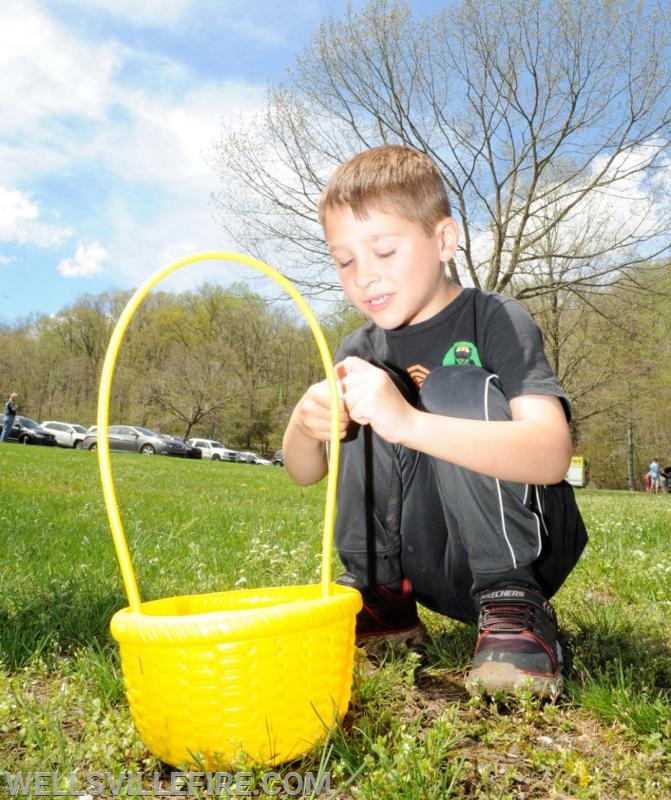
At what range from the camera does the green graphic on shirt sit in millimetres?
2123

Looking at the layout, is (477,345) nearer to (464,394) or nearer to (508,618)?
(464,394)

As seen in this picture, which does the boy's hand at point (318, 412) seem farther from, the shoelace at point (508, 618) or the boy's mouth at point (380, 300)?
the shoelace at point (508, 618)

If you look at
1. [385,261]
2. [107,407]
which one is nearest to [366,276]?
[385,261]

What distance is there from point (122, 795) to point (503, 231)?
17929 mm

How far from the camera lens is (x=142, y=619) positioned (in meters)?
1.39

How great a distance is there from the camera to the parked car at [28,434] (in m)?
35.3

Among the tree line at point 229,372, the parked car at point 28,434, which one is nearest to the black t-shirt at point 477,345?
the tree line at point 229,372

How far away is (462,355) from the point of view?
2.14 metres

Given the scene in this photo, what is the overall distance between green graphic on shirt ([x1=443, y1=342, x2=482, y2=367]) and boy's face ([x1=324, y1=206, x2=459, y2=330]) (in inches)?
6.4

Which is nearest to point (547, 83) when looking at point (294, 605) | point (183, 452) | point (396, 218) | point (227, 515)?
point (227, 515)

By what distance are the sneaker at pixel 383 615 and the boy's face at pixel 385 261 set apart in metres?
0.80

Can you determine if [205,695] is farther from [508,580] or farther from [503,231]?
[503,231]

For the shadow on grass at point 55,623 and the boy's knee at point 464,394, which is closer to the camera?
the boy's knee at point 464,394

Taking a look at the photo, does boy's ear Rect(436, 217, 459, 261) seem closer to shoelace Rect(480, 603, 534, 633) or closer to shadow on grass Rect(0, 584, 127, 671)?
shoelace Rect(480, 603, 534, 633)
